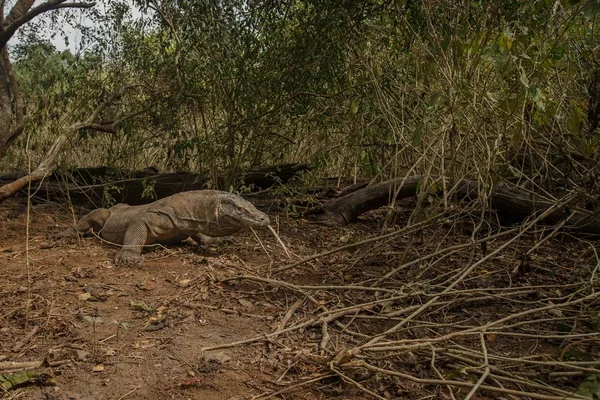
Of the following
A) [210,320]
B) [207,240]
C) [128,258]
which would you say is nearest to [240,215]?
[207,240]

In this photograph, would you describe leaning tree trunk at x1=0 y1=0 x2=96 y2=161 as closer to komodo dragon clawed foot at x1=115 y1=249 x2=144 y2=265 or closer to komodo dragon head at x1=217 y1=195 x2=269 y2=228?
komodo dragon clawed foot at x1=115 y1=249 x2=144 y2=265

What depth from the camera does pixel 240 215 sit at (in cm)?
539

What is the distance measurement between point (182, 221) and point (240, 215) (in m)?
0.57

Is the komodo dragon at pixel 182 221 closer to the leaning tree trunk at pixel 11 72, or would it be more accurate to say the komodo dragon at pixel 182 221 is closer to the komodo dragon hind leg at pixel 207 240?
the komodo dragon hind leg at pixel 207 240

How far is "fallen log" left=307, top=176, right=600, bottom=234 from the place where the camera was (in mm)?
5934

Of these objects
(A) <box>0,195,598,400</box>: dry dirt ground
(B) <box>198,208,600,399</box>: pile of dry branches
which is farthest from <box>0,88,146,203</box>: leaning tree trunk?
(B) <box>198,208,600,399</box>: pile of dry branches

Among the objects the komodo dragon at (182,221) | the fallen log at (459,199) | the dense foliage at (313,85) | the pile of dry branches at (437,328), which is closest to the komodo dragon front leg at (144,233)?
the komodo dragon at (182,221)

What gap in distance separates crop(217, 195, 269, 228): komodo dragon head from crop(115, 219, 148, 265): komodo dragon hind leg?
70cm

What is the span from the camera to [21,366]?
326 cm

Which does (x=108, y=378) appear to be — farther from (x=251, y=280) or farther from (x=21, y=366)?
(x=251, y=280)

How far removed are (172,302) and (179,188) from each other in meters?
3.73

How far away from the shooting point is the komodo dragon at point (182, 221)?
5.38m

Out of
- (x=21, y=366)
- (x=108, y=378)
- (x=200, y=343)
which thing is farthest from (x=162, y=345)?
(x=21, y=366)

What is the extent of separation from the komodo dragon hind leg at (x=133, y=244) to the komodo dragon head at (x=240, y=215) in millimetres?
700
